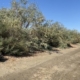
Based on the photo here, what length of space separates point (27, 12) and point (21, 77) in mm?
13431

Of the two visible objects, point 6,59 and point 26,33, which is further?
point 26,33

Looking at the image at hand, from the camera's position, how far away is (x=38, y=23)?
21.2 meters

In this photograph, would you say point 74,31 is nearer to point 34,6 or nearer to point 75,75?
point 34,6

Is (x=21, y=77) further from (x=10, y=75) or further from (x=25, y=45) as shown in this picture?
(x=25, y=45)

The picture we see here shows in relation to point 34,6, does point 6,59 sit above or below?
below

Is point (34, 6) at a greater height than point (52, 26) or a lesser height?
greater

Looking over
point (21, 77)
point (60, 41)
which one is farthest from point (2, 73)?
point (60, 41)

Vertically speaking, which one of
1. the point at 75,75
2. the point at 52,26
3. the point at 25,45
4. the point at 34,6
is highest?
the point at 34,6

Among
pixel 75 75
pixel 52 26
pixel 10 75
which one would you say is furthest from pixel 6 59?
→ pixel 52 26

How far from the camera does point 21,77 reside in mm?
8547

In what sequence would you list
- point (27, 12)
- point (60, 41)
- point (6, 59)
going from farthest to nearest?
point (60, 41) < point (27, 12) < point (6, 59)

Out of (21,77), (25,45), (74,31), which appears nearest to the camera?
(21,77)

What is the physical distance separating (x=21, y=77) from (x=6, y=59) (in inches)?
184

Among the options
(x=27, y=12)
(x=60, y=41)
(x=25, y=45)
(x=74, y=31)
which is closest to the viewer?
(x=25, y=45)
